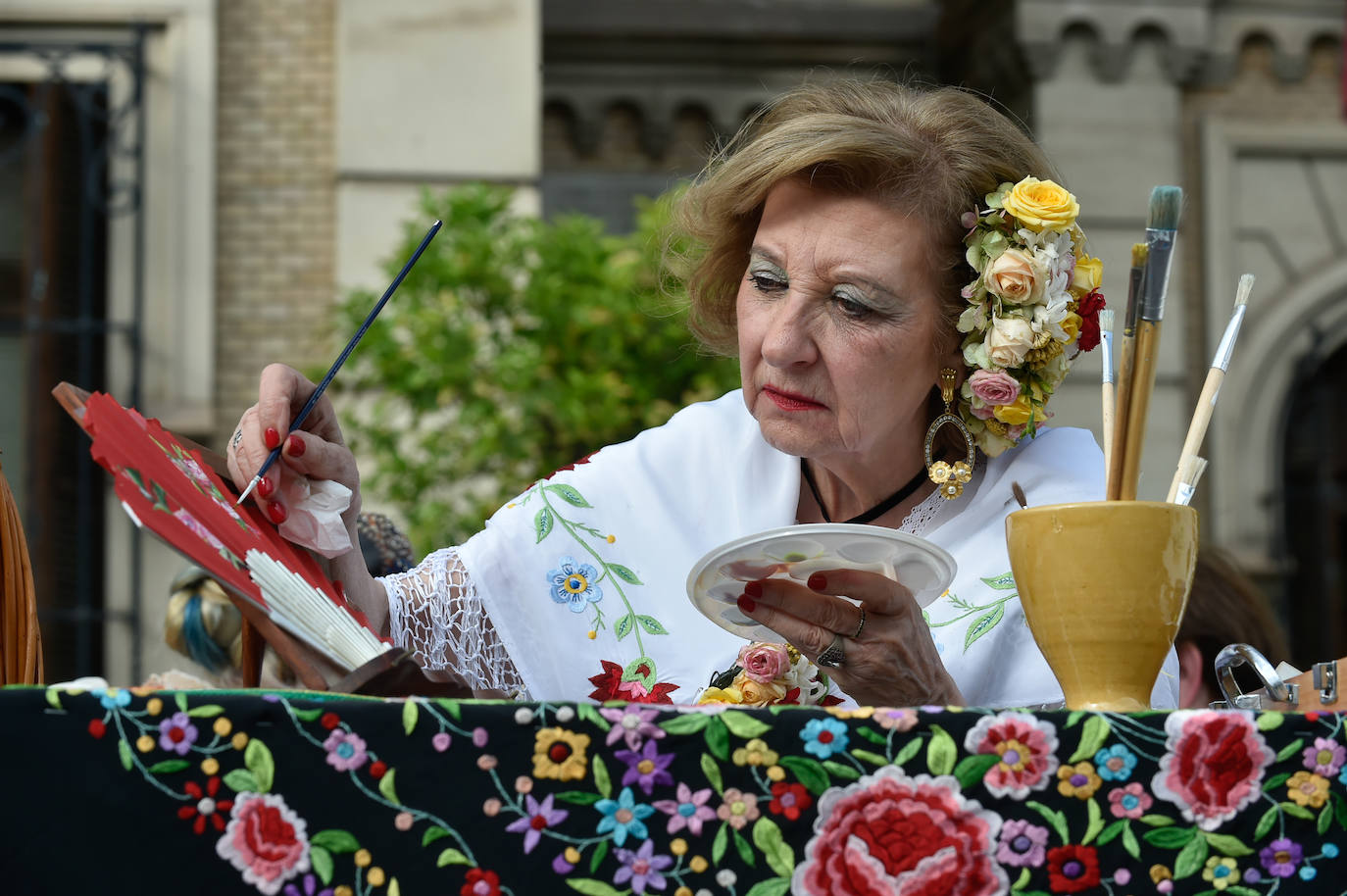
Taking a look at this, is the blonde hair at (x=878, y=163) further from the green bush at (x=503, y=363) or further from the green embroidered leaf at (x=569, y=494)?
the green bush at (x=503, y=363)

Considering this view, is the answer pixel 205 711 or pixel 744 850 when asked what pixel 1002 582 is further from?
pixel 205 711

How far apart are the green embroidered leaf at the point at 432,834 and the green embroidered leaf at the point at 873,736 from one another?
299 millimetres

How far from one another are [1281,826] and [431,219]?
6.10m

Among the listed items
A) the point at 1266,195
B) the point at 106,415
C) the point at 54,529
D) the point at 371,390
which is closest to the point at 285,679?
the point at 106,415

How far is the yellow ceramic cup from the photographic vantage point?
1.36 m

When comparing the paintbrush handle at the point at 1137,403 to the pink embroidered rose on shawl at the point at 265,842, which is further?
the paintbrush handle at the point at 1137,403

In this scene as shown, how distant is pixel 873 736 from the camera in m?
1.15

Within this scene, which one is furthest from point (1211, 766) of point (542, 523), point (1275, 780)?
point (542, 523)

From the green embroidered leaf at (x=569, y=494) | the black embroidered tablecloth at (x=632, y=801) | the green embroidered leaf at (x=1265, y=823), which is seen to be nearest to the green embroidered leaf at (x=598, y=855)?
the black embroidered tablecloth at (x=632, y=801)

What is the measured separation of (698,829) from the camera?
113cm

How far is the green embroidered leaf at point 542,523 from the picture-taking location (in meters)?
2.15

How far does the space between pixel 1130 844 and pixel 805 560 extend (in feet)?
1.21

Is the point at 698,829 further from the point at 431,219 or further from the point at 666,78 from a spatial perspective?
the point at 666,78

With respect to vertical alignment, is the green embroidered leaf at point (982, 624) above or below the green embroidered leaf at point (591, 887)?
above
